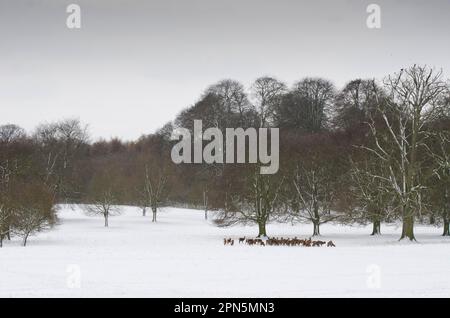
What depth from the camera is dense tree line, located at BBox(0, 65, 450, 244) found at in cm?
3491

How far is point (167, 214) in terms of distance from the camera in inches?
2697

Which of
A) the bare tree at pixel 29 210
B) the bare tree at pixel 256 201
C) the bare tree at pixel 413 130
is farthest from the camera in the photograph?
the bare tree at pixel 256 201

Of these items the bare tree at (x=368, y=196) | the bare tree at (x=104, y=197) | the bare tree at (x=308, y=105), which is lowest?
the bare tree at (x=104, y=197)

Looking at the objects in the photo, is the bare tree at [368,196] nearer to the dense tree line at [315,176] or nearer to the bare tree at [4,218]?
the dense tree line at [315,176]

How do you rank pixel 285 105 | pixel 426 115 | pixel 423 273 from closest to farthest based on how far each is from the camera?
pixel 423 273
pixel 426 115
pixel 285 105

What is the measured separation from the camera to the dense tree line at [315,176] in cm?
3491

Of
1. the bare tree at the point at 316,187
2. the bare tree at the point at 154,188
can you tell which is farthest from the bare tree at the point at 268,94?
the bare tree at the point at 316,187

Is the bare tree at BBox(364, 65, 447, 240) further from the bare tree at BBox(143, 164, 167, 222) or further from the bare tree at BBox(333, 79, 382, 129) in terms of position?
the bare tree at BBox(333, 79, 382, 129)

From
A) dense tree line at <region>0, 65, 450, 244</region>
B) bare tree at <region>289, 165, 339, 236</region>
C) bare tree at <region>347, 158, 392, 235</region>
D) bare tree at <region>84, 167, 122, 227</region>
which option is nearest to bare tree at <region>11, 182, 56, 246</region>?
dense tree line at <region>0, 65, 450, 244</region>

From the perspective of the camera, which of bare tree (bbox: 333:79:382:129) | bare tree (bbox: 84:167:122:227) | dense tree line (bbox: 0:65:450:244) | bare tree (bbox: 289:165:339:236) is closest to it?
dense tree line (bbox: 0:65:450:244)

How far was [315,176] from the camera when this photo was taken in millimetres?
42562

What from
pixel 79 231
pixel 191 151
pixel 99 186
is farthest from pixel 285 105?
pixel 79 231
